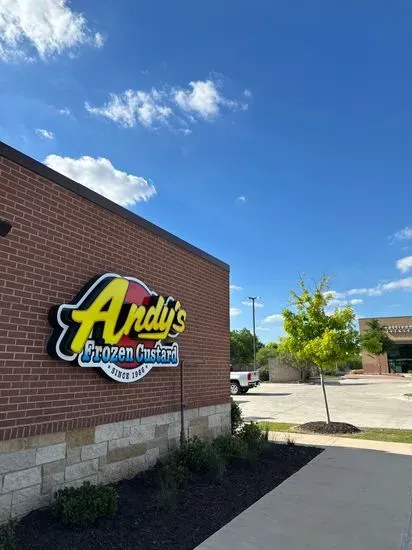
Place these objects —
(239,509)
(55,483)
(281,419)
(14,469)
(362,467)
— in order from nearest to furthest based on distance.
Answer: (14,469) < (55,483) < (239,509) < (362,467) < (281,419)

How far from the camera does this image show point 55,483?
5250 millimetres

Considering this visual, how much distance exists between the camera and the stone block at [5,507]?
460 cm

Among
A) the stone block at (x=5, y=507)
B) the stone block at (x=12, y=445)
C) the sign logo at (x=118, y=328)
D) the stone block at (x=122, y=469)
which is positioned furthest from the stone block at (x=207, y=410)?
the stone block at (x=5, y=507)

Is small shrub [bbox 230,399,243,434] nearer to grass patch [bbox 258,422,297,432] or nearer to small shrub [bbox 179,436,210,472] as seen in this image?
grass patch [bbox 258,422,297,432]

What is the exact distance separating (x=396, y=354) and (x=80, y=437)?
220 feet

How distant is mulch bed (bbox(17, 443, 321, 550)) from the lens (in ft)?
14.8

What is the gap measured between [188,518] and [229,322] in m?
5.41

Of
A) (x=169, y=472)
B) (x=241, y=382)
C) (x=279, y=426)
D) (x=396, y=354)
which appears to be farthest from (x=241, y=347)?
(x=169, y=472)

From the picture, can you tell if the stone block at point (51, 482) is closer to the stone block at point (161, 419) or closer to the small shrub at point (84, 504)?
the small shrub at point (84, 504)

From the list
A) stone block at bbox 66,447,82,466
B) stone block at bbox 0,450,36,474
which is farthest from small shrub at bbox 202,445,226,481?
stone block at bbox 0,450,36,474

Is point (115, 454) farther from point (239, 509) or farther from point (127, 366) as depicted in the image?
point (239, 509)

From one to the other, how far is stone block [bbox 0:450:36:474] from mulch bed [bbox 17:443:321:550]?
1.67 feet

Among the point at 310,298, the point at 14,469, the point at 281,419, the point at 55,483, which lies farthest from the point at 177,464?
the point at 281,419

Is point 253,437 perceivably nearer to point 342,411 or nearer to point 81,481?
point 81,481
